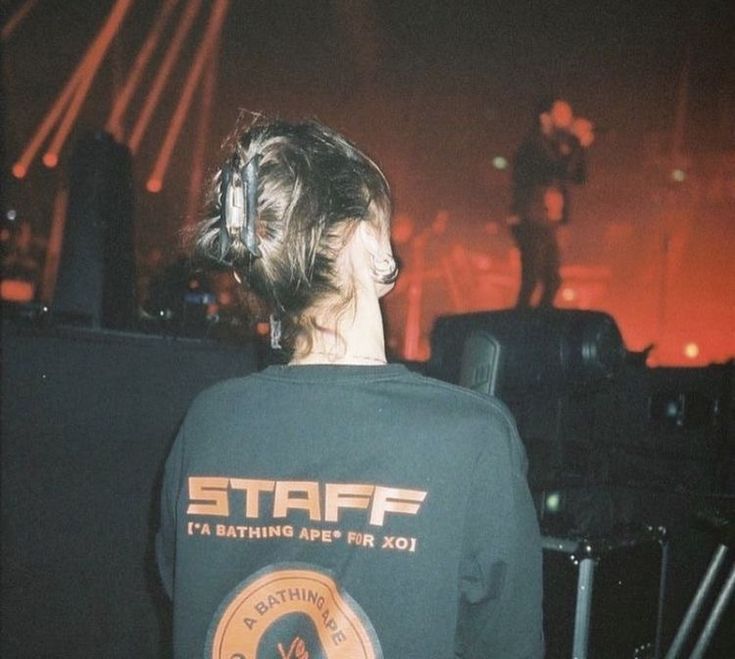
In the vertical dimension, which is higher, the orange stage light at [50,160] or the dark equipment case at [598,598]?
the orange stage light at [50,160]

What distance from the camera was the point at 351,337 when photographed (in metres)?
0.85

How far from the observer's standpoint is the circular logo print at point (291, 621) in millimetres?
771

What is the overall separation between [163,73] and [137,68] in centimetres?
30

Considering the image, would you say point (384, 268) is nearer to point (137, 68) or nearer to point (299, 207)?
point (299, 207)

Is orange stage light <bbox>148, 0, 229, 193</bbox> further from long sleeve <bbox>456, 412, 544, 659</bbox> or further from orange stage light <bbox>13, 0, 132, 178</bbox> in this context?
long sleeve <bbox>456, 412, 544, 659</bbox>

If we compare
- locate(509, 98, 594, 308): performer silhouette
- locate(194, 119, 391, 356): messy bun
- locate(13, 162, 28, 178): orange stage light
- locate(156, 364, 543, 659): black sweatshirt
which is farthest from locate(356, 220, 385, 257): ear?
locate(13, 162, 28, 178): orange stage light

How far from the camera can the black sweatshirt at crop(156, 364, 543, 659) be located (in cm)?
75

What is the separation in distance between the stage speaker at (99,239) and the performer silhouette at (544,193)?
326cm

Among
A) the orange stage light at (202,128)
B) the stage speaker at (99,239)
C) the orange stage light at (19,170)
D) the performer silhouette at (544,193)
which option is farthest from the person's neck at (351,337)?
the orange stage light at (19,170)

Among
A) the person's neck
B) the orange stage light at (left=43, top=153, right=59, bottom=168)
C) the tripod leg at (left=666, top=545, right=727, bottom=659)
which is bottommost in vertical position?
the tripod leg at (left=666, top=545, right=727, bottom=659)

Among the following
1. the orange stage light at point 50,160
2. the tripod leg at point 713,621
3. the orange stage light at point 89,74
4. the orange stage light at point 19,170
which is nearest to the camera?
the tripod leg at point 713,621

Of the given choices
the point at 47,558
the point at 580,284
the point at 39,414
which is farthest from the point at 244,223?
the point at 580,284

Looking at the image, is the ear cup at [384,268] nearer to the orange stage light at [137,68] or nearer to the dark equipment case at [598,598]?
the dark equipment case at [598,598]

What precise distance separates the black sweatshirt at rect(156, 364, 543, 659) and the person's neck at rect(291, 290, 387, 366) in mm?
43
